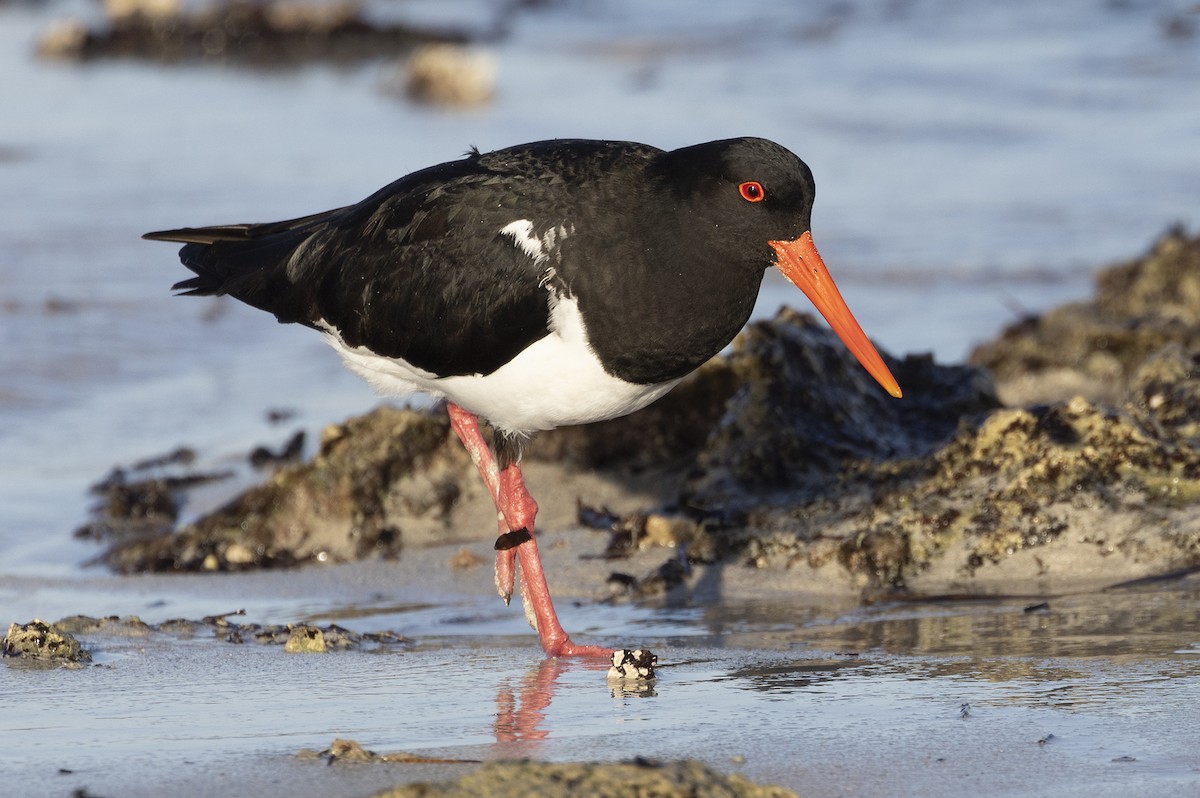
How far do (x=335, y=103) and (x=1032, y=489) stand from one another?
1302 cm

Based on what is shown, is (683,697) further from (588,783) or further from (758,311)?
(758,311)

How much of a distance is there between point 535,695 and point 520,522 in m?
1.00

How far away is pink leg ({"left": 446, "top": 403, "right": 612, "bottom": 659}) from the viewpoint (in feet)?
15.0

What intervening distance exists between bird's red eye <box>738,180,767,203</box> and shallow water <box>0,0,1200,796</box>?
1.24m

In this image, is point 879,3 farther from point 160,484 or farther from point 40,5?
point 160,484

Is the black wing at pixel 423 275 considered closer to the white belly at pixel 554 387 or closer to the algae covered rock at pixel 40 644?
the white belly at pixel 554 387

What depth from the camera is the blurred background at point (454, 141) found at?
27.1 ft

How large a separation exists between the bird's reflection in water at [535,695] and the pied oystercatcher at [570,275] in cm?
11

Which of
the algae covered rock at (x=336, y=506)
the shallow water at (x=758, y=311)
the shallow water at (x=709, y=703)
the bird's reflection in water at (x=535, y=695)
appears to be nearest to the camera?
the shallow water at (x=709, y=703)

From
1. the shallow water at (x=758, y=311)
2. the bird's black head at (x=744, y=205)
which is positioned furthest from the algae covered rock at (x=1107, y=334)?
the bird's black head at (x=744, y=205)

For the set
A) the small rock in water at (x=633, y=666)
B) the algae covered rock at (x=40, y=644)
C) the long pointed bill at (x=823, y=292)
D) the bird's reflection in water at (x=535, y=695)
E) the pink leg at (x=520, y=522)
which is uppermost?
the long pointed bill at (x=823, y=292)

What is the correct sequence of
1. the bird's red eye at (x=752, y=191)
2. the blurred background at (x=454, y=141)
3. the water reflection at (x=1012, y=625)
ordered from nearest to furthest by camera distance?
the water reflection at (x=1012, y=625) < the bird's red eye at (x=752, y=191) < the blurred background at (x=454, y=141)

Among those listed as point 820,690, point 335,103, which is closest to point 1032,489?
point 820,690

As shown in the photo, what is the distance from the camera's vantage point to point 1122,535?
16.1ft
